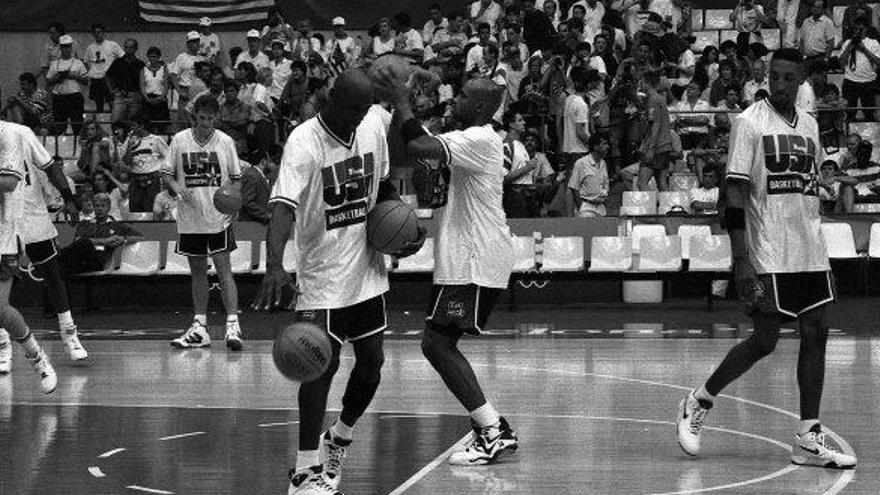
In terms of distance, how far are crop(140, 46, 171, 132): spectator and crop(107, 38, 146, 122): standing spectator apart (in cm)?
16

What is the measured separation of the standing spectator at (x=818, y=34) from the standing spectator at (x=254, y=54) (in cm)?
765

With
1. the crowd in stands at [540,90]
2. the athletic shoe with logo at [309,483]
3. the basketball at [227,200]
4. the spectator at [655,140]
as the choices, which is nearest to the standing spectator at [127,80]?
the crowd in stands at [540,90]

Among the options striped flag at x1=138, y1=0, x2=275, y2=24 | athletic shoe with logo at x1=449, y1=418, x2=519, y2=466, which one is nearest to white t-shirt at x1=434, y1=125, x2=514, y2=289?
athletic shoe with logo at x1=449, y1=418, x2=519, y2=466

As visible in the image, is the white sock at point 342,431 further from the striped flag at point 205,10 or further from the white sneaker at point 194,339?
the striped flag at point 205,10

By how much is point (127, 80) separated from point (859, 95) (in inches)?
416

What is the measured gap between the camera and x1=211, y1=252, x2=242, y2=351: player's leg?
1418 centimetres

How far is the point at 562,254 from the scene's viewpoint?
18.4 metres

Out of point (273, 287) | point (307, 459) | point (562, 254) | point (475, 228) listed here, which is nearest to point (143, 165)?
point (562, 254)

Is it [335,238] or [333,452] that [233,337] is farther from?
[335,238]

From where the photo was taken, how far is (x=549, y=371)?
12492mm

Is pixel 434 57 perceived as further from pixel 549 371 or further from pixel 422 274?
pixel 549 371

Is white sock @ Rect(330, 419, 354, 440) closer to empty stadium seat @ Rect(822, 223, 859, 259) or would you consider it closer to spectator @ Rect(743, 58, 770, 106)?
empty stadium seat @ Rect(822, 223, 859, 259)

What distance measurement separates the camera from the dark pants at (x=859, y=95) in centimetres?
2103

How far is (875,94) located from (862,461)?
44.4 feet
